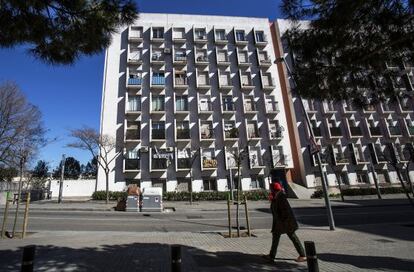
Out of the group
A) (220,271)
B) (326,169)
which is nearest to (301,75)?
(220,271)

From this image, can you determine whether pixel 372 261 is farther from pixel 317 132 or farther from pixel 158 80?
pixel 158 80

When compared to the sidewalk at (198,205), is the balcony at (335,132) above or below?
above

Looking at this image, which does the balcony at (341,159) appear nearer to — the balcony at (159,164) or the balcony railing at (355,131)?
the balcony railing at (355,131)

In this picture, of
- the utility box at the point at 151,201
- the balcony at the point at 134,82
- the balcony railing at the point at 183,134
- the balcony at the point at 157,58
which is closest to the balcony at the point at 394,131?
the balcony railing at the point at 183,134

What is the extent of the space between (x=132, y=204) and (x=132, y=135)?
1133 cm

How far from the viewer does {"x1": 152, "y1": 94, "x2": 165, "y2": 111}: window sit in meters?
30.3

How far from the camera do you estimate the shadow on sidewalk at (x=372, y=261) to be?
17.7 ft

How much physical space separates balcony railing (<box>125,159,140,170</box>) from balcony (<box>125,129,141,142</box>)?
225cm

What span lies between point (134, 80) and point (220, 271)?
28.2 meters

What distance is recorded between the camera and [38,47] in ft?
17.2

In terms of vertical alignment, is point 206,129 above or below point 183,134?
above

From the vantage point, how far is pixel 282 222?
5910 millimetres

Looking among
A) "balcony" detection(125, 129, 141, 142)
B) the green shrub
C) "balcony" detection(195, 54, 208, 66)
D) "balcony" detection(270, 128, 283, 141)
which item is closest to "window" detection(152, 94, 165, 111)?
"balcony" detection(125, 129, 141, 142)

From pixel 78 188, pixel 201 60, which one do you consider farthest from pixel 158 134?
pixel 201 60
